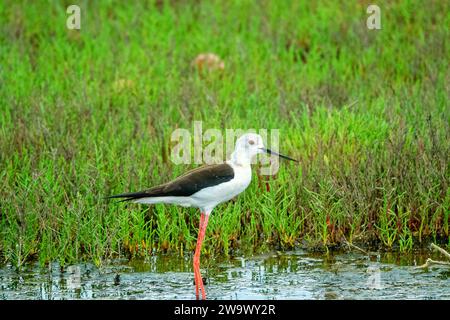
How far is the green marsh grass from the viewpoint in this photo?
7180mm

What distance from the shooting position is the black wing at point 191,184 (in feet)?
21.0

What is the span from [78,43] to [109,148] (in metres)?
3.76

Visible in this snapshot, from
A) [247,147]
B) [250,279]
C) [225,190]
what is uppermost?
[247,147]

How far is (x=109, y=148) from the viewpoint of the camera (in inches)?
332

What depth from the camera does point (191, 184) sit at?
6.41 meters

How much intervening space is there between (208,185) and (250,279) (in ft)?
2.43

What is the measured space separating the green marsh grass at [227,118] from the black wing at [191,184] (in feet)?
1.71

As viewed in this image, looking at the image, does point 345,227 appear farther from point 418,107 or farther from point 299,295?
point 418,107

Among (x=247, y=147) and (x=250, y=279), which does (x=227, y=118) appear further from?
(x=250, y=279)

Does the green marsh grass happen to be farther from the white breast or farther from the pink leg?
the white breast

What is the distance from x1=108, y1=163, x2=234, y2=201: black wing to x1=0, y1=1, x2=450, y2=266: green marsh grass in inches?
20.5

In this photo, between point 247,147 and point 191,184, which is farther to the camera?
point 247,147

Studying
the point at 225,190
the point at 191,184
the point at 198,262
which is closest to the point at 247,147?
the point at 225,190

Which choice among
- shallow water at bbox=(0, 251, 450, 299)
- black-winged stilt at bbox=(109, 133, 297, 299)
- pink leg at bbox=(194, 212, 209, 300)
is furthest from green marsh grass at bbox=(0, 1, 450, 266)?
black-winged stilt at bbox=(109, 133, 297, 299)
